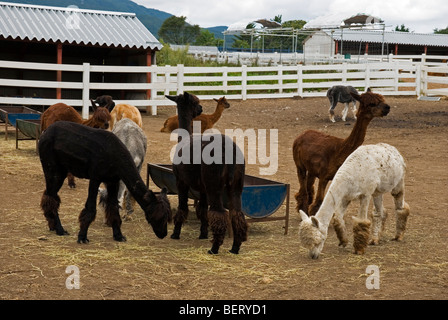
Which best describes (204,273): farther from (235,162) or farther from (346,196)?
(346,196)

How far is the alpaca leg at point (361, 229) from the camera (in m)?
6.36

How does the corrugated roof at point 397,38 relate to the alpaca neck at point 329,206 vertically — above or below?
above

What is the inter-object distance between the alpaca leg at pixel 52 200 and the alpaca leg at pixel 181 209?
49.2 inches

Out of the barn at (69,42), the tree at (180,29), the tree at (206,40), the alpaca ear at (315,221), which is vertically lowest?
the alpaca ear at (315,221)

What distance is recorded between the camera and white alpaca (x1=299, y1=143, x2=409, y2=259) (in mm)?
6086

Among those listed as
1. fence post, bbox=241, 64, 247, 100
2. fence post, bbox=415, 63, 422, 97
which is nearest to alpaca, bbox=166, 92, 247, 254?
fence post, bbox=241, 64, 247, 100

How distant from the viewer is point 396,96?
80.0ft

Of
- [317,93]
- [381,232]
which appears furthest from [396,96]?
[381,232]

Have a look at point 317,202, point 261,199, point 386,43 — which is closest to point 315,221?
point 261,199

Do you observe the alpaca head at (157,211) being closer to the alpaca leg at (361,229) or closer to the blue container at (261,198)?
the blue container at (261,198)

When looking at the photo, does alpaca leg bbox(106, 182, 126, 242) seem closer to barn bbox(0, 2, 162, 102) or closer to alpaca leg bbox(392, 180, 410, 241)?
alpaca leg bbox(392, 180, 410, 241)

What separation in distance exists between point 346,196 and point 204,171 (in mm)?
1497

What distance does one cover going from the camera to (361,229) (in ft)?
20.9

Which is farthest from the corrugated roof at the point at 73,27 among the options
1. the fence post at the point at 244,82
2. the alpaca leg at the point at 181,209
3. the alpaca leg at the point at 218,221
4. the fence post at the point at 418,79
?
the alpaca leg at the point at 218,221
